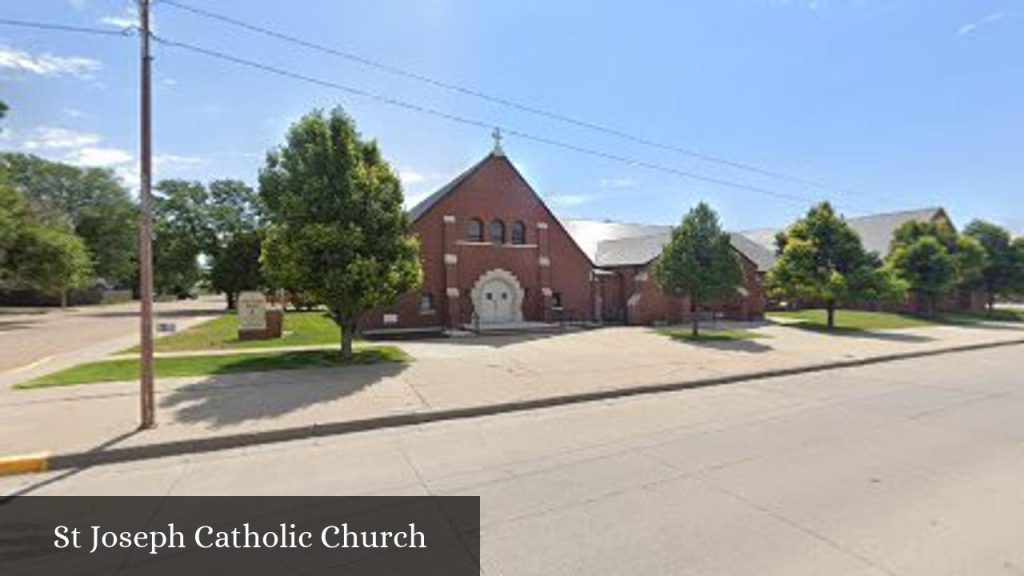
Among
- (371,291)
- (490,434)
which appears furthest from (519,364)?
(490,434)

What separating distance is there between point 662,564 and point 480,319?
2259 centimetres

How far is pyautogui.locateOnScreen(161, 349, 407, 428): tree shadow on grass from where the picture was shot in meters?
8.65

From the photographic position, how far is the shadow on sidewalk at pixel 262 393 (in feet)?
28.0

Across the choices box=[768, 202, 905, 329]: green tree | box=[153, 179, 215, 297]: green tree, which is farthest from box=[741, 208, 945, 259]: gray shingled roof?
box=[153, 179, 215, 297]: green tree

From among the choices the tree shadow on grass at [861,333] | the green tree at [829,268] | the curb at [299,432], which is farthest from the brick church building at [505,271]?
the curb at [299,432]

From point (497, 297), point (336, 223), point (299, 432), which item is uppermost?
point (336, 223)

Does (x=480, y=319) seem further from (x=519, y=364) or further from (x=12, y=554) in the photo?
(x=12, y=554)

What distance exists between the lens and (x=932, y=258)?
Result: 112ft

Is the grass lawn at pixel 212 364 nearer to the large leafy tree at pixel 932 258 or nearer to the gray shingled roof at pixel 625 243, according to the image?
the gray shingled roof at pixel 625 243

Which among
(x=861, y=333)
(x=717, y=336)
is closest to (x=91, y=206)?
(x=717, y=336)

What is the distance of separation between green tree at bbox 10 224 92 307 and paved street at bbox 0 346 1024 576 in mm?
36078

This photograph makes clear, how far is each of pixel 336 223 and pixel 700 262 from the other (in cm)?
1533

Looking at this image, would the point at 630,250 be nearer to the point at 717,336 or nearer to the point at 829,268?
the point at 829,268

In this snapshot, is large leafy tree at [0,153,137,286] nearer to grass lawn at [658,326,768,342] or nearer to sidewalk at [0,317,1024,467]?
sidewalk at [0,317,1024,467]
